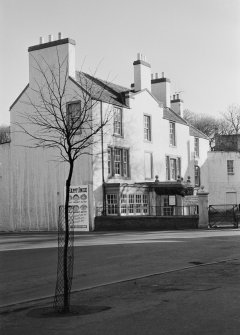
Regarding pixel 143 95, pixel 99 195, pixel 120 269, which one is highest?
pixel 143 95

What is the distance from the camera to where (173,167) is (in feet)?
142

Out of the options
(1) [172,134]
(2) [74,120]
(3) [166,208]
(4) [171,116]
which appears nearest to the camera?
(2) [74,120]

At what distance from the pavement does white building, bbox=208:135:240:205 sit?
127 feet

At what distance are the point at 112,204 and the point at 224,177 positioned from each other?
19.3 m

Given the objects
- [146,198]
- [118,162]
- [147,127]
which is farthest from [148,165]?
[118,162]

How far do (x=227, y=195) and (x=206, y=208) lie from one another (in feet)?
67.1

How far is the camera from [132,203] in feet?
119

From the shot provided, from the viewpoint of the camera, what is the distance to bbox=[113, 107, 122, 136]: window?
36.5 m

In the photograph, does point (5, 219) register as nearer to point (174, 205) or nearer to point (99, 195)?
point (99, 195)

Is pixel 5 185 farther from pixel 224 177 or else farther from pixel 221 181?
pixel 224 177

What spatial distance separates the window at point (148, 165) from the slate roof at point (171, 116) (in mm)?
4220

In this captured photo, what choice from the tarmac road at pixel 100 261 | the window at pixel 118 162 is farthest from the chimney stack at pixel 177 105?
the tarmac road at pixel 100 261

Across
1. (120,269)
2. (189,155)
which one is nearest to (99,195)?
(189,155)

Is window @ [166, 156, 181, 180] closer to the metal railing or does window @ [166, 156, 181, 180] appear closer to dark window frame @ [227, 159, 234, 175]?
the metal railing
